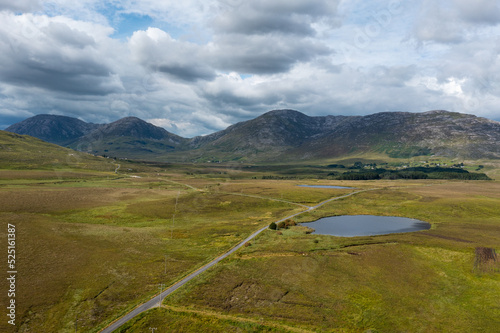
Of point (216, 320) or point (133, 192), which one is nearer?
point (216, 320)

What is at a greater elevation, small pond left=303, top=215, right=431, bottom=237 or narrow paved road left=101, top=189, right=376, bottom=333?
small pond left=303, top=215, right=431, bottom=237

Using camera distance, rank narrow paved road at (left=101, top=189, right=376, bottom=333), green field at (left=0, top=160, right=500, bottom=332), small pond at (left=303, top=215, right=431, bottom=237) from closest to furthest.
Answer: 1. narrow paved road at (left=101, top=189, right=376, bottom=333)
2. green field at (left=0, top=160, right=500, bottom=332)
3. small pond at (left=303, top=215, right=431, bottom=237)

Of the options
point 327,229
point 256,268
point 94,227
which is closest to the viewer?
point 256,268

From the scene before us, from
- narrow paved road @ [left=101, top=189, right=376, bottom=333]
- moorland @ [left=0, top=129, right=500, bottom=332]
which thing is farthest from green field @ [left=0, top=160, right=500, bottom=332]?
narrow paved road @ [left=101, top=189, right=376, bottom=333]

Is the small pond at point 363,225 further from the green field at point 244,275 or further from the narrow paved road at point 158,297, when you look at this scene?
the narrow paved road at point 158,297

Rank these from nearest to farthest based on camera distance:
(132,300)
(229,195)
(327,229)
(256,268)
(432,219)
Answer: (132,300), (256,268), (327,229), (432,219), (229,195)

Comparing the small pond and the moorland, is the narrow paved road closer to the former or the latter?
the moorland

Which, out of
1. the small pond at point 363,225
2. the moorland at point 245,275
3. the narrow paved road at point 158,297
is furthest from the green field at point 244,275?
the small pond at point 363,225

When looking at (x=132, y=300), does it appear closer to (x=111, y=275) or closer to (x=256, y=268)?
(x=111, y=275)

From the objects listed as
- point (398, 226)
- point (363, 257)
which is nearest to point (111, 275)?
point (363, 257)
